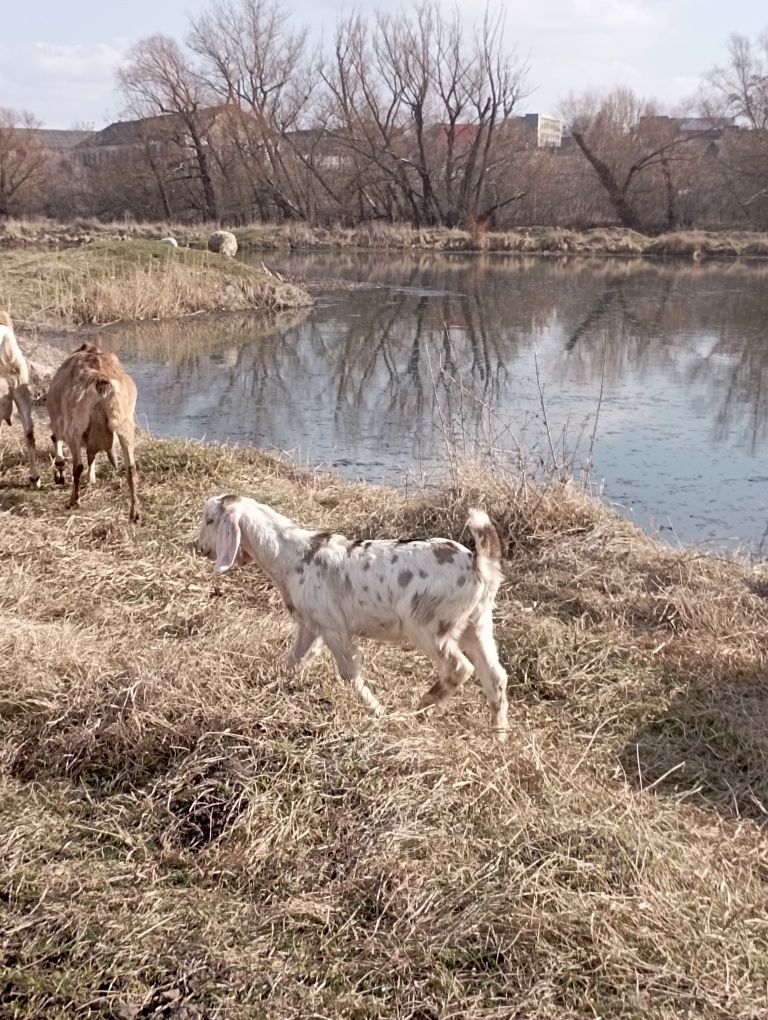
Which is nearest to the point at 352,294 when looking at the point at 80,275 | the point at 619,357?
the point at 80,275

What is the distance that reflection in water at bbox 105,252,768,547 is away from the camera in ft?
32.8

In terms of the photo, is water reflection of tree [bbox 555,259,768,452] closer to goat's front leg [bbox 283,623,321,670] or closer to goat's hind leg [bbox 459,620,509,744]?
goat's hind leg [bbox 459,620,509,744]

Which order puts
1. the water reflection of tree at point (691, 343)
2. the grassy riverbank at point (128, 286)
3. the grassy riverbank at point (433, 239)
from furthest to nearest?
the grassy riverbank at point (433, 239), the grassy riverbank at point (128, 286), the water reflection of tree at point (691, 343)

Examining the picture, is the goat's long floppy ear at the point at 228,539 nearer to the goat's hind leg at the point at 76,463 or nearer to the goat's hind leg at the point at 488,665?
the goat's hind leg at the point at 488,665

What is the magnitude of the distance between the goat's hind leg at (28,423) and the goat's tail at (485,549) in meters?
5.00

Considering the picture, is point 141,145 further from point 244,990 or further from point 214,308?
point 244,990

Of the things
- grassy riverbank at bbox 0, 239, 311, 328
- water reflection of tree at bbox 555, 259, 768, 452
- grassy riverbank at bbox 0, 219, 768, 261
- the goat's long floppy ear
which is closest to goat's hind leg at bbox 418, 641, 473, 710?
the goat's long floppy ear

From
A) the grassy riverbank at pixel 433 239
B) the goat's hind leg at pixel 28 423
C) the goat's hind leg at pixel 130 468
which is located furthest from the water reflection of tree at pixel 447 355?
the grassy riverbank at pixel 433 239

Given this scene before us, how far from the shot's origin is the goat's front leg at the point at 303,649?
462 centimetres

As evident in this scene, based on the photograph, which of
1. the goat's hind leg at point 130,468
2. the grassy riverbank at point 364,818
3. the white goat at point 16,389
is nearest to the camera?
the grassy riverbank at point 364,818

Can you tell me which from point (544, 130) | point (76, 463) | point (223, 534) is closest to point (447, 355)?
point (76, 463)

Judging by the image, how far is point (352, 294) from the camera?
2439 centimetres

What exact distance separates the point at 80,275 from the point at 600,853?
64.4ft

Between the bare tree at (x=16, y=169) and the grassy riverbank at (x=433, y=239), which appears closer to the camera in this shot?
the grassy riverbank at (x=433, y=239)
